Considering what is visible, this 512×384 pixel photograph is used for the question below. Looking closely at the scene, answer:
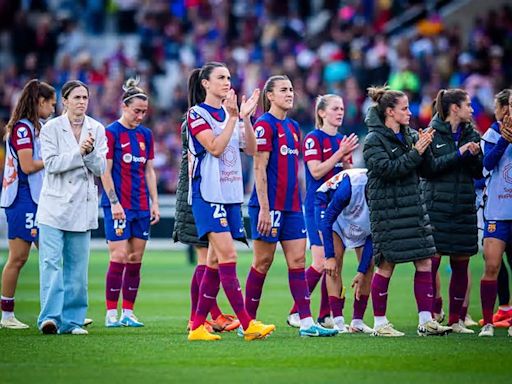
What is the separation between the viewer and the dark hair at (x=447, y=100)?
13062 mm

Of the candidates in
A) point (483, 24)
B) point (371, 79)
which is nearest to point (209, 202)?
point (371, 79)

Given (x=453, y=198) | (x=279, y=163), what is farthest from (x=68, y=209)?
(x=453, y=198)

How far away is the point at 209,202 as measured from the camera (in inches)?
464

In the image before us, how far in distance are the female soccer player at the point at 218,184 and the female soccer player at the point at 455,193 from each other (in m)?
2.15

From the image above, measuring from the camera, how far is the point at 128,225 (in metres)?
14.2

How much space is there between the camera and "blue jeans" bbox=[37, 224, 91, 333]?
1259 cm

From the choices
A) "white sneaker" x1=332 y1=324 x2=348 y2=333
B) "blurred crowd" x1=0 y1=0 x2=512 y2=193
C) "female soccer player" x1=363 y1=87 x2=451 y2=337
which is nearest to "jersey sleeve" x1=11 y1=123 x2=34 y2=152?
"female soccer player" x1=363 y1=87 x2=451 y2=337

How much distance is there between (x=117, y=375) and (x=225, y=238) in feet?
8.00

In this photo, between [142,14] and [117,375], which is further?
[142,14]

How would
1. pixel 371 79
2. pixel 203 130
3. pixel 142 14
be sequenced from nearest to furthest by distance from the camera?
1. pixel 203 130
2. pixel 371 79
3. pixel 142 14

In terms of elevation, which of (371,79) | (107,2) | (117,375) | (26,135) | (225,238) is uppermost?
(107,2)

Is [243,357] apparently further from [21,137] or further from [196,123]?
[21,137]

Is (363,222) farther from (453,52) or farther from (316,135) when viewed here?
(453,52)

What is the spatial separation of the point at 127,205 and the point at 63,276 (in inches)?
62.3
